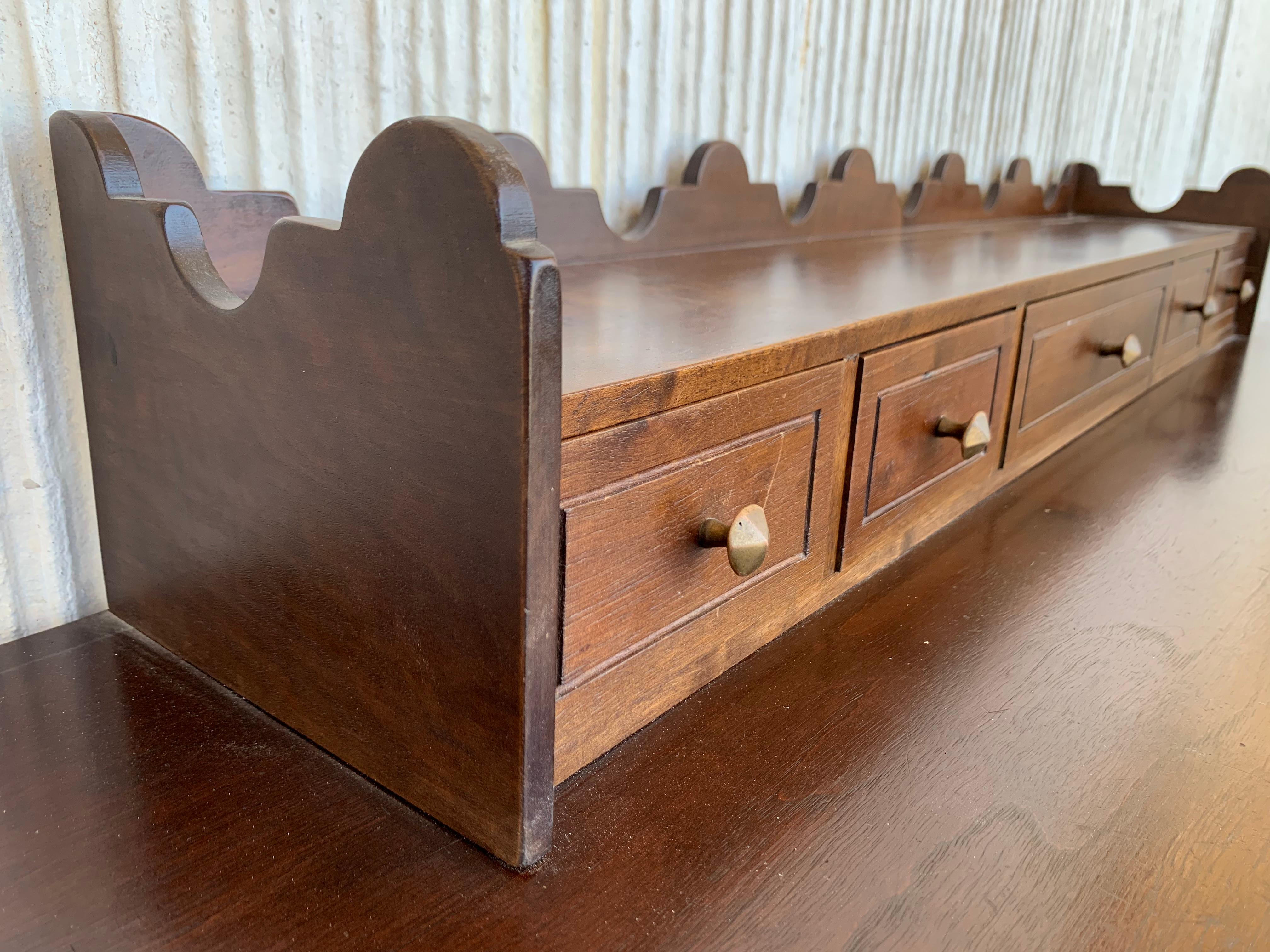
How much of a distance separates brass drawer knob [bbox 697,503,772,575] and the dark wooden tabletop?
0.36 ft

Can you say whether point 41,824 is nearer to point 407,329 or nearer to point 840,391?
point 407,329

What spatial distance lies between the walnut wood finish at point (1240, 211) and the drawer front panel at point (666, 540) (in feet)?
4.93

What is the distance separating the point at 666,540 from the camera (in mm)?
493

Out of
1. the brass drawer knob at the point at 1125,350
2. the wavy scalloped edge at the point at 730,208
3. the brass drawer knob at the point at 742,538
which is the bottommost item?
the brass drawer knob at the point at 1125,350

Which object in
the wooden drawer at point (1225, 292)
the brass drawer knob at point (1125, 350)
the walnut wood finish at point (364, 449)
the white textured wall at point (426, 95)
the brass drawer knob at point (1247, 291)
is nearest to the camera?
the walnut wood finish at point (364, 449)

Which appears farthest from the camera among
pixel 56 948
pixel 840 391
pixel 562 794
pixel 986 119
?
pixel 986 119

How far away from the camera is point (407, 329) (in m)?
0.40

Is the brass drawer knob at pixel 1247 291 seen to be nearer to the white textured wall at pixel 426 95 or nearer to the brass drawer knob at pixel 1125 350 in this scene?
the white textured wall at pixel 426 95

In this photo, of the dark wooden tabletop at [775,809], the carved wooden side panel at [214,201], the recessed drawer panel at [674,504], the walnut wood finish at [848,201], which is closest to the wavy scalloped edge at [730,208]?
the walnut wood finish at [848,201]

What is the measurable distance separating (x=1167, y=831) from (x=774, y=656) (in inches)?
9.2

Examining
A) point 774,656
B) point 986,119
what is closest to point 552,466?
point 774,656

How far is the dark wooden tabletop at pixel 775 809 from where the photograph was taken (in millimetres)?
406

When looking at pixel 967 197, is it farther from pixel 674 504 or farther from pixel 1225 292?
pixel 674 504

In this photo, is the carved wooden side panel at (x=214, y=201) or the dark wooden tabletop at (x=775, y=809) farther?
the carved wooden side panel at (x=214, y=201)
